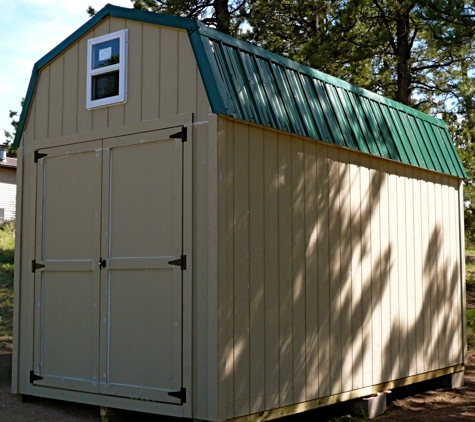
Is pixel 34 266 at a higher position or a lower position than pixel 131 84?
lower

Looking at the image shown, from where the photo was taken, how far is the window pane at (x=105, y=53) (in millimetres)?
5992

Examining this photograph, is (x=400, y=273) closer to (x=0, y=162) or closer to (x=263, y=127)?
(x=263, y=127)

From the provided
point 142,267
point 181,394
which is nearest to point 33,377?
point 142,267

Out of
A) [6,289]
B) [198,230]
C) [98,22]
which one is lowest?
[6,289]

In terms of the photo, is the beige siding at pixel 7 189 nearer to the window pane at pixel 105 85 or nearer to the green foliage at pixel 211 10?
the green foliage at pixel 211 10

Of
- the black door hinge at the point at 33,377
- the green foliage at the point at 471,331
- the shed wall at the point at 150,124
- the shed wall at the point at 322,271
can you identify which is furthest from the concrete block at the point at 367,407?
the green foliage at the point at 471,331

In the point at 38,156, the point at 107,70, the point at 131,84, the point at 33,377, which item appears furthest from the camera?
the point at 38,156

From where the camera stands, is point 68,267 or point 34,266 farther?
point 34,266

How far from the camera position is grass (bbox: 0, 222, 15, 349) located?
33.4 ft

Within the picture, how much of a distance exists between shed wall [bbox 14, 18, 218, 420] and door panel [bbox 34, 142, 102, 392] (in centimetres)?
13

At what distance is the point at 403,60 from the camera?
523 inches

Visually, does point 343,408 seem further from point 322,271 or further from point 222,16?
point 222,16

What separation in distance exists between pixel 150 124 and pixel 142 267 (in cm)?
114

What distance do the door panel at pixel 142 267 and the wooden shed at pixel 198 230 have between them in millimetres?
14
